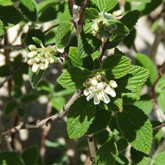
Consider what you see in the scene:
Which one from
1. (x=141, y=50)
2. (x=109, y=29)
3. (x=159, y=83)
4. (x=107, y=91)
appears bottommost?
(x=141, y=50)

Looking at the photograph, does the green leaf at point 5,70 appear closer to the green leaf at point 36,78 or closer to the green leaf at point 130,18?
the green leaf at point 36,78

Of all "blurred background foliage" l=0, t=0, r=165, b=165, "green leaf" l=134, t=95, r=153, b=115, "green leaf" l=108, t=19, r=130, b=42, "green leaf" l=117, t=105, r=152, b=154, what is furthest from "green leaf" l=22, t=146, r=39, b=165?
"green leaf" l=108, t=19, r=130, b=42

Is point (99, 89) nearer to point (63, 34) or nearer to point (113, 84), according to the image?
point (113, 84)

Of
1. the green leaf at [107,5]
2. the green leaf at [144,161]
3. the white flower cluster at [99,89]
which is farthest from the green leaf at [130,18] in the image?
the green leaf at [144,161]

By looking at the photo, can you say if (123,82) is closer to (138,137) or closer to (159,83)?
(138,137)

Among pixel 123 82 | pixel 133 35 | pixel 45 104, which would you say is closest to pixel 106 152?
pixel 123 82

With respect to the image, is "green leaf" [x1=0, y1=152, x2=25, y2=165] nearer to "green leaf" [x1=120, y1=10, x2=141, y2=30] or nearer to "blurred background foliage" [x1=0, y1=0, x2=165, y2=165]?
"blurred background foliage" [x1=0, y1=0, x2=165, y2=165]

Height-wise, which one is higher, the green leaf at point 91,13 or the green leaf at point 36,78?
the green leaf at point 91,13
